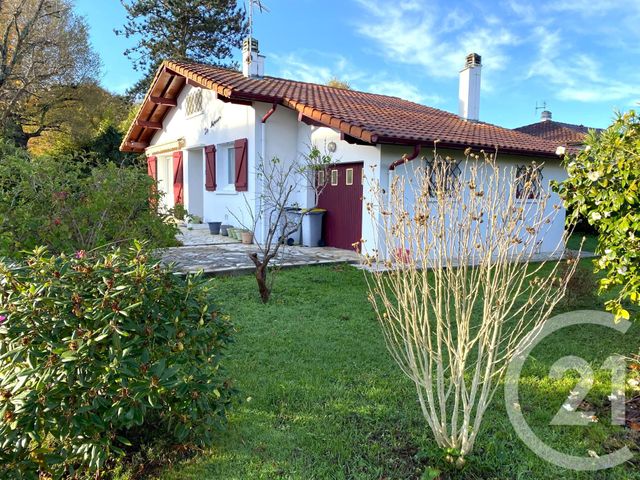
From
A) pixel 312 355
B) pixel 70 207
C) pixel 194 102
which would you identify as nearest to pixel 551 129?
pixel 194 102

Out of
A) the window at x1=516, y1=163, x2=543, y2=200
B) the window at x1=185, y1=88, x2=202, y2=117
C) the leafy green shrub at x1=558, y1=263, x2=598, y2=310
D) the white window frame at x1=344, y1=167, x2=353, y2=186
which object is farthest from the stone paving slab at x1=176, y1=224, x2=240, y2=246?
the window at x1=516, y1=163, x2=543, y2=200

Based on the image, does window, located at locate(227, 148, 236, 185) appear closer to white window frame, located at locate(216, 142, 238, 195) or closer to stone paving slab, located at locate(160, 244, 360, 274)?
white window frame, located at locate(216, 142, 238, 195)

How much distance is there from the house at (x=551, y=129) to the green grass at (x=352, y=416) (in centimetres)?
1923

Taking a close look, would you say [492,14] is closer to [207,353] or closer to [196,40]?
[207,353]

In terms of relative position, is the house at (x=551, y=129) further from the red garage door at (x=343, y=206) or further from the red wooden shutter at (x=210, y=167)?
the red wooden shutter at (x=210, y=167)

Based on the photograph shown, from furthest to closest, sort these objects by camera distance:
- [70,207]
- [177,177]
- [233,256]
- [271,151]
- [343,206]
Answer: [177,177] → [271,151] → [343,206] → [233,256] → [70,207]

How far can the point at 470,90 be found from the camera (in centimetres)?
1369

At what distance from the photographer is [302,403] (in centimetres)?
324

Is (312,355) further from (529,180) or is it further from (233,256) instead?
(233,256)

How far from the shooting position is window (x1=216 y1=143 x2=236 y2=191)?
42.6 ft

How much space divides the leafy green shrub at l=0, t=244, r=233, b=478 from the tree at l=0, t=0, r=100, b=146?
2043 centimetres

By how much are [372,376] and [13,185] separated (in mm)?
4678

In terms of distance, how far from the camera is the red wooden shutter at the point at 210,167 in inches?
535

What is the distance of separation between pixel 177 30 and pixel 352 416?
94.6 ft
